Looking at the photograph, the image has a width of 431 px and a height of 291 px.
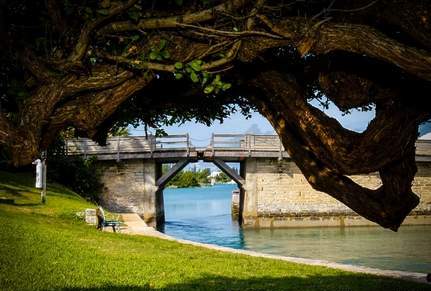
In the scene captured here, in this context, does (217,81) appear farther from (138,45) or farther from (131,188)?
(131,188)

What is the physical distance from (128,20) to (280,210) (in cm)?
3531

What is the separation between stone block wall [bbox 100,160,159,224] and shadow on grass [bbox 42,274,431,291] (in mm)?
27454

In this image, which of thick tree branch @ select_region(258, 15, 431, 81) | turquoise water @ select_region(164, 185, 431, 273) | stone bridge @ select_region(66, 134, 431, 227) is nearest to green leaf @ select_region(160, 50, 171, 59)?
thick tree branch @ select_region(258, 15, 431, 81)

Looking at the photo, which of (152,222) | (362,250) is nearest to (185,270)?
(362,250)

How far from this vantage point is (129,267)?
9328 mm

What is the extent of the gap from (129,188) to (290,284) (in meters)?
28.8

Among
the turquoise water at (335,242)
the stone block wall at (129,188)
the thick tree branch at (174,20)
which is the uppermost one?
the thick tree branch at (174,20)

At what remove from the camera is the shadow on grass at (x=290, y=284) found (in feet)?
25.5

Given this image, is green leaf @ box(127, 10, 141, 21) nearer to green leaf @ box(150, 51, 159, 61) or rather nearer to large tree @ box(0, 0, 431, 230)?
large tree @ box(0, 0, 431, 230)

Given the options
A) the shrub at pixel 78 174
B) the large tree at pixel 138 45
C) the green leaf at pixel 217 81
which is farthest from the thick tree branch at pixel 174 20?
the shrub at pixel 78 174

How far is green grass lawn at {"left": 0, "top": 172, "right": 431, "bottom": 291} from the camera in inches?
311

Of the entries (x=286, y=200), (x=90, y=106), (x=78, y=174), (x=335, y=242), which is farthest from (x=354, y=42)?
(x=286, y=200)

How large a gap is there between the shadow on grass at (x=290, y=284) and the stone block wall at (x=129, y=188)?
2745 centimetres

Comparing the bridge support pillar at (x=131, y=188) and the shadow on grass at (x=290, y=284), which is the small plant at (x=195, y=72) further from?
the bridge support pillar at (x=131, y=188)
